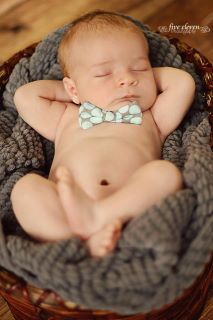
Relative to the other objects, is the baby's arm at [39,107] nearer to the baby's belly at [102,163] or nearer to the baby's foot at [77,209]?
the baby's belly at [102,163]

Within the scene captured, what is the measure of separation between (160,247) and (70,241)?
17cm

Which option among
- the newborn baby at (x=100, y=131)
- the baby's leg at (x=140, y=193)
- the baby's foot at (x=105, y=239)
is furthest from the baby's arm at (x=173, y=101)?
the baby's foot at (x=105, y=239)

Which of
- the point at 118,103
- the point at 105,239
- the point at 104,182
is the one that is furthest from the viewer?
the point at 118,103

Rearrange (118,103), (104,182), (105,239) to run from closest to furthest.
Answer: (105,239)
(104,182)
(118,103)

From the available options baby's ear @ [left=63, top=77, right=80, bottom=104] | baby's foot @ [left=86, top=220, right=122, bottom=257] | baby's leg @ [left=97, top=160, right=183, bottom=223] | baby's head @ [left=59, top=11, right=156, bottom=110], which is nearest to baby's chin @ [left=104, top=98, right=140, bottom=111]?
baby's head @ [left=59, top=11, right=156, bottom=110]

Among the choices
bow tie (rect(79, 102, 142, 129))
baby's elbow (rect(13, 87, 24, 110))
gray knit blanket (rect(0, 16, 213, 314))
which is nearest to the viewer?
gray knit blanket (rect(0, 16, 213, 314))

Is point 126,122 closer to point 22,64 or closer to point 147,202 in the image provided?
point 147,202

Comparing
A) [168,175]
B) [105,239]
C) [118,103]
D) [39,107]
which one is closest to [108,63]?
[118,103]

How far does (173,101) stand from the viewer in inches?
46.1

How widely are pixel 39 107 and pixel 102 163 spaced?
10.9 inches

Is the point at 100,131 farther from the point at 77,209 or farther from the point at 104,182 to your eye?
the point at 77,209

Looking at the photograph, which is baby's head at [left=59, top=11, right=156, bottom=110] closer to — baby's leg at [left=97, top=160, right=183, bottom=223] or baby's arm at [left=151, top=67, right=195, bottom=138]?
baby's arm at [left=151, top=67, right=195, bottom=138]

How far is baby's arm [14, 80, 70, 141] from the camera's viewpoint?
3.94 feet

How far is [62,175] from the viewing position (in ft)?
3.11
